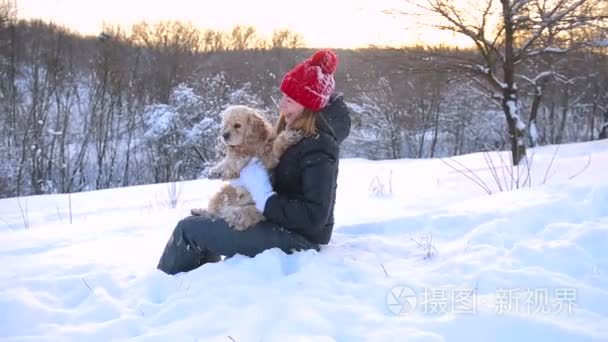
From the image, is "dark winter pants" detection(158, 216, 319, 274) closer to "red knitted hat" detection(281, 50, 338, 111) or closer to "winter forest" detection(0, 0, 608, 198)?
"red knitted hat" detection(281, 50, 338, 111)

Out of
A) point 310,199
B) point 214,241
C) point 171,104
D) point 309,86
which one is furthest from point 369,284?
point 171,104

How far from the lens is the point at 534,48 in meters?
9.09

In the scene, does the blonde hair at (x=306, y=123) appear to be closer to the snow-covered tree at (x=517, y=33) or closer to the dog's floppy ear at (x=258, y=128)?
the dog's floppy ear at (x=258, y=128)

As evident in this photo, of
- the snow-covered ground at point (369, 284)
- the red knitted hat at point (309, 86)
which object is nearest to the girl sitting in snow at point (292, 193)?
the red knitted hat at point (309, 86)

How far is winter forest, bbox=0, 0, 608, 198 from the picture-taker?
2212 centimetres

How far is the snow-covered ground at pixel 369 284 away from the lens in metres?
2.27

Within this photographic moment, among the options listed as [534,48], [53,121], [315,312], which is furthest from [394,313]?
[53,121]

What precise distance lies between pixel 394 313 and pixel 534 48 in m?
8.23

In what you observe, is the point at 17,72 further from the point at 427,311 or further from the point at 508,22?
the point at 427,311

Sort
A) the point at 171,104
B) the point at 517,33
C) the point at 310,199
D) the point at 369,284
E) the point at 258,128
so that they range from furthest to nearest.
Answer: the point at 171,104 → the point at 517,33 → the point at 258,128 → the point at 310,199 → the point at 369,284

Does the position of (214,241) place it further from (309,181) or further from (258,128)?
(258,128)

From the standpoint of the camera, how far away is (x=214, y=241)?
117 inches

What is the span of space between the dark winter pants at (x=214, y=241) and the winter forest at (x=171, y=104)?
14654 mm

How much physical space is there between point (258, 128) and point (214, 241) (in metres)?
0.80
